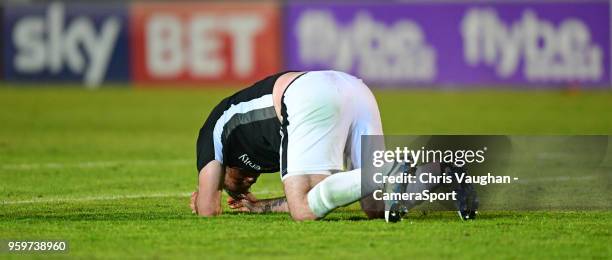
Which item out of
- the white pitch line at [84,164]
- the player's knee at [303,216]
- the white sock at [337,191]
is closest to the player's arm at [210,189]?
the player's knee at [303,216]

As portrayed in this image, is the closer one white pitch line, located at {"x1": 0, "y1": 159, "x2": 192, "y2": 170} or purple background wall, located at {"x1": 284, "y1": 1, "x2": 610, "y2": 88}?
white pitch line, located at {"x1": 0, "y1": 159, "x2": 192, "y2": 170}

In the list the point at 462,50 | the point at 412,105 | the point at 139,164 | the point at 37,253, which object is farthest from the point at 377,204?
the point at 462,50

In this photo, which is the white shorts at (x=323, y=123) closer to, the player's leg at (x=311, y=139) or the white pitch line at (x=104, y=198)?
the player's leg at (x=311, y=139)

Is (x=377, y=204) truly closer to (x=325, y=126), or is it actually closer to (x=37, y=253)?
(x=325, y=126)

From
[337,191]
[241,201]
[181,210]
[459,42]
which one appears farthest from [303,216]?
[459,42]

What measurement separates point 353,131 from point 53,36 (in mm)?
17307

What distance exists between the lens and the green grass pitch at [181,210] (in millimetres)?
6648

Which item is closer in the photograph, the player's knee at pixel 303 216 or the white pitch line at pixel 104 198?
the player's knee at pixel 303 216

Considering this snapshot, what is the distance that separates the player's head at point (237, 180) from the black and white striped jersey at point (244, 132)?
0.41 ft

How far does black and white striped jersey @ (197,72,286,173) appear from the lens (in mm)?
7969

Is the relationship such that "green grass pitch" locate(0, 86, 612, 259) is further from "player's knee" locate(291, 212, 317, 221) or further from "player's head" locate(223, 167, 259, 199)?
"player's head" locate(223, 167, 259, 199)

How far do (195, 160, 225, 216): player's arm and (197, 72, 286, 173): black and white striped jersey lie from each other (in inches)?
2.1

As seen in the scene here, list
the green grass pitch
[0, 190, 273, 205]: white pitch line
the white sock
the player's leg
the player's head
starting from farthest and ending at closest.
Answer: [0, 190, 273, 205]: white pitch line < the player's head < the player's leg < the white sock < the green grass pitch

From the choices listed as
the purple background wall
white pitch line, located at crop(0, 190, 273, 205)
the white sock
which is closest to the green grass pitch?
white pitch line, located at crop(0, 190, 273, 205)
